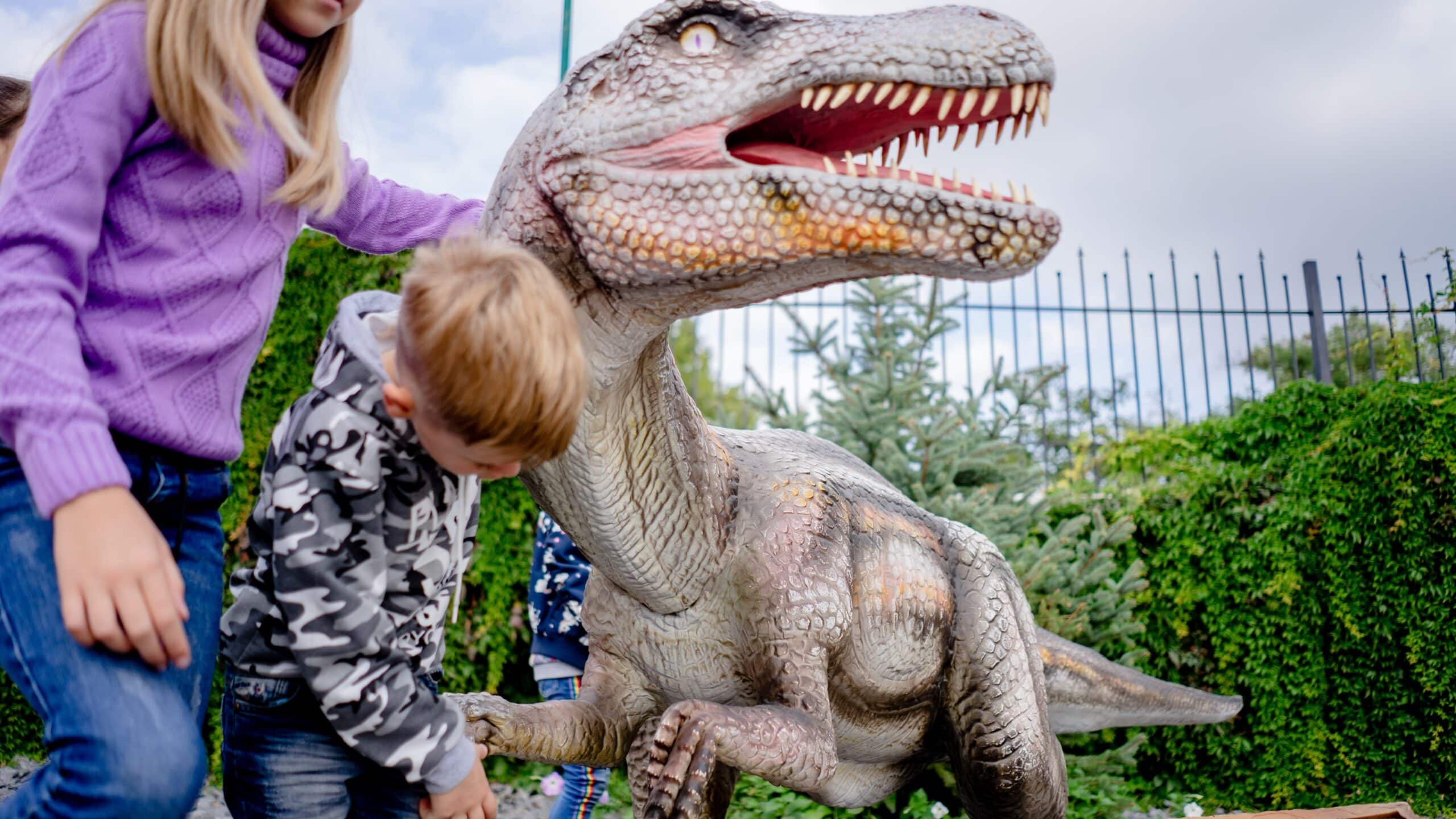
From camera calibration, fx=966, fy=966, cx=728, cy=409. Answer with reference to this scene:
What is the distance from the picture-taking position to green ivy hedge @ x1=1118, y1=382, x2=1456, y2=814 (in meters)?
4.67

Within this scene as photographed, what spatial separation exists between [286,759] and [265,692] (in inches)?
4.1

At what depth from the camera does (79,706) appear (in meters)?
1.11

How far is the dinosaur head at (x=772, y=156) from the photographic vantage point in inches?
51.6

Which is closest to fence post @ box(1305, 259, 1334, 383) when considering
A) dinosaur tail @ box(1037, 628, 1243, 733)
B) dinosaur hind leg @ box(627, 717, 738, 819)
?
dinosaur tail @ box(1037, 628, 1243, 733)

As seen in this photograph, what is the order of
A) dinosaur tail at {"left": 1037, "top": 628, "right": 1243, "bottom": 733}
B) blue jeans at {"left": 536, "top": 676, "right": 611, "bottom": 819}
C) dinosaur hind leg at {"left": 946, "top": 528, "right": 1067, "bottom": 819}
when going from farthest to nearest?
blue jeans at {"left": 536, "top": 676, "right": 611, "bottom": 819}
dinosaur tail at {"left": 1037, "top": 628, "right": 1243, "bottom": 733}
dinosaur hind leg at {"left": 946, "top": 528, "right": 1067, "bottom": 819}

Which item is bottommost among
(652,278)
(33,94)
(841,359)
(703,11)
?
(652,278)

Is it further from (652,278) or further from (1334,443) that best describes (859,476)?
(1334,443)

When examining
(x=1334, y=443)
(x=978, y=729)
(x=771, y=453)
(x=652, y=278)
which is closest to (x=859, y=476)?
(x=771, y=453)

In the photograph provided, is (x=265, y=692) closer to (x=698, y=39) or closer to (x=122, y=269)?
(x=122, y=269)

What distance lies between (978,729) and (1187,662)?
3.79 m

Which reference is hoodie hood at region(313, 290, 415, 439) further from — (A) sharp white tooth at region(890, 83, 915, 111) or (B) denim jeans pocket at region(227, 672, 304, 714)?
(A) sharp white tooth at region(890, 83, 915, 111)

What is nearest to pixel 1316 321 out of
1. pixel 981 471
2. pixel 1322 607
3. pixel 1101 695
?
pixel 1322 607

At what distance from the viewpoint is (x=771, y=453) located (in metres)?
2.11

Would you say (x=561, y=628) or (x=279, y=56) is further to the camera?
(x=561, y=628)
